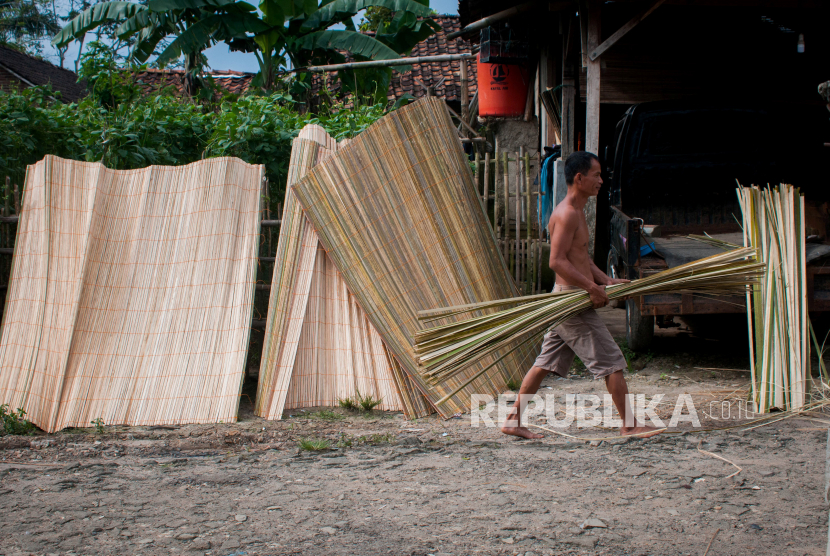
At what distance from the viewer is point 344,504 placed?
8.89 ft

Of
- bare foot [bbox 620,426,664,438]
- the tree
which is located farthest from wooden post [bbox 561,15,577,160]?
the tree

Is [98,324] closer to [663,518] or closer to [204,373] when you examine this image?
[204,373]

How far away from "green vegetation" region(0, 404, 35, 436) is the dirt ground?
10cm

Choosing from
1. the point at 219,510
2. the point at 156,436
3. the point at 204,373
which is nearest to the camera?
the point at 219,510

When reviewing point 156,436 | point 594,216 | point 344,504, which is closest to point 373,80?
point 594,216

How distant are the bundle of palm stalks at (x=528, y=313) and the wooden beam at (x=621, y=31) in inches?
138

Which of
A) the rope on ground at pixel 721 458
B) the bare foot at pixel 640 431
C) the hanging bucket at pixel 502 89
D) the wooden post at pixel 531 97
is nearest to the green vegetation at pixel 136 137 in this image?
the bare foot at pixel 640 431

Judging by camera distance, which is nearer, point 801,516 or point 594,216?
point 801,516

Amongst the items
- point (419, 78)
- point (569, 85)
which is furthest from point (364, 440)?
point (419, 78)

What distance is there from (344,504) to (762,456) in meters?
1.98

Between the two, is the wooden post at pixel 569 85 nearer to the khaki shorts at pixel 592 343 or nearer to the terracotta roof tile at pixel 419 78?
the khaki shorts at pixel 592 343

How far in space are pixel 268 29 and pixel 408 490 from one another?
1155cm

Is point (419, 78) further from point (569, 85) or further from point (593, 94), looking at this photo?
point (593, 94)

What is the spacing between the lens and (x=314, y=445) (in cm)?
354
